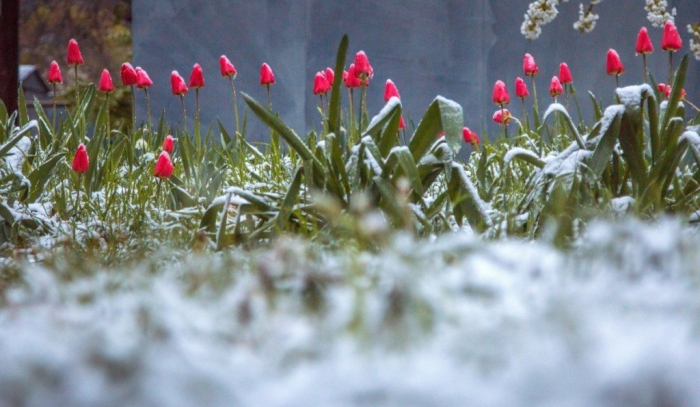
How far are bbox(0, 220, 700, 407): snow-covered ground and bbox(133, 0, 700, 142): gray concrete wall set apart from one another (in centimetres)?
558

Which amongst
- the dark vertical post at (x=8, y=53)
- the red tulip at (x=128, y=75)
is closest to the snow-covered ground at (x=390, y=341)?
the red tulip at (x=128, y=75)

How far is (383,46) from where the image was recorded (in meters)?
6.36

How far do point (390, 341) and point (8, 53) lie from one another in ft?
18.6

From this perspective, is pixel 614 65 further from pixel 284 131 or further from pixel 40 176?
pixel 40 176

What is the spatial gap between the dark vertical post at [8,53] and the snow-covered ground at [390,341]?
533 cm

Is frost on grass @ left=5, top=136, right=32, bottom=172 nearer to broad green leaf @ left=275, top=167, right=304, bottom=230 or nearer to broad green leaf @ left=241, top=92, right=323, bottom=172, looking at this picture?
broad green leaf @ left=241, top=92, right=323, bottom=172

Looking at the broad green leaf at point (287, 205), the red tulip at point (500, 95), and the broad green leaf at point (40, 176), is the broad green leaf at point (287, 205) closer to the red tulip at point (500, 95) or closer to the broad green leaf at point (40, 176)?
the broad green leaf at point (40, 176)

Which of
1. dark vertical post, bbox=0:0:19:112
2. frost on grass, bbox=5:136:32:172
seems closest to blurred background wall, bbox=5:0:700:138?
dark vertical post, bbox=0:0:19:112

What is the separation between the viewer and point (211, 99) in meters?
6.19

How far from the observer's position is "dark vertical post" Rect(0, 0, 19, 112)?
5352mm

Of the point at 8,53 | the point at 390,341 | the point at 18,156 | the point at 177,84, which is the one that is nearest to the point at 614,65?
the point at 177,84

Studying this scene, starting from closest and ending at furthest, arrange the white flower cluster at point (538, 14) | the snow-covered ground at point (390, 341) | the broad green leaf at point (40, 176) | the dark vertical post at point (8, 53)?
the snow-covered ground at point (390, 341), the broad green leaf at point (40, 176), the white flower cluster at point (538, 14), the dark vertical post at point (8, 53)

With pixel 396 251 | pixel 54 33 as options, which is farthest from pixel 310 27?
pixel 54 33

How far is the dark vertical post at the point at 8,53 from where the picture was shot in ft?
17.6
